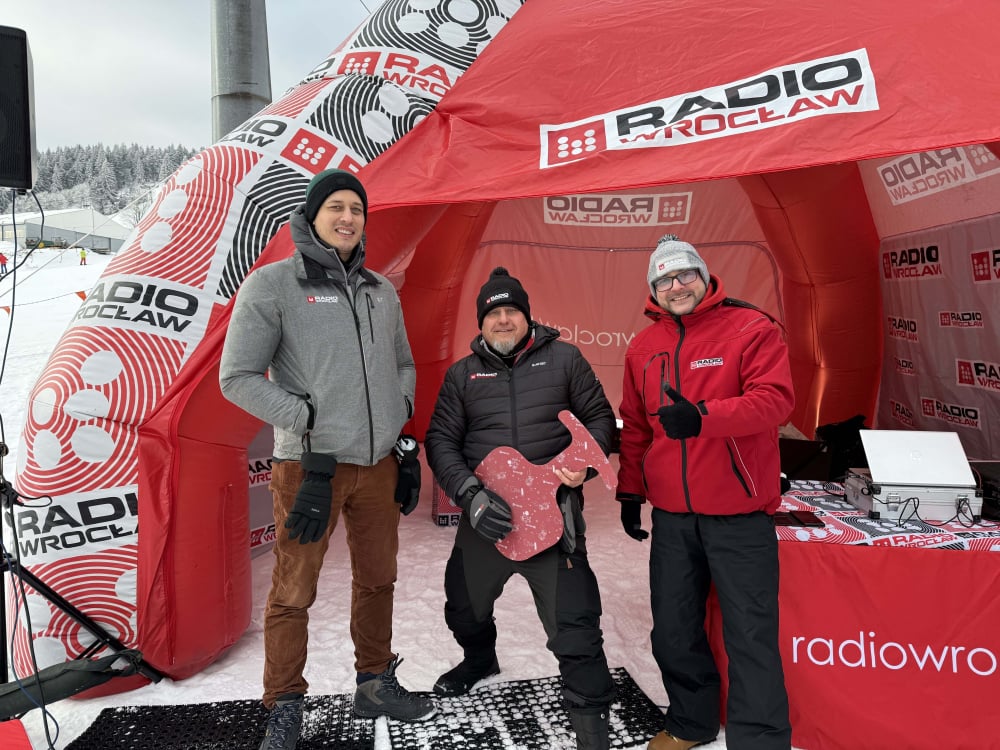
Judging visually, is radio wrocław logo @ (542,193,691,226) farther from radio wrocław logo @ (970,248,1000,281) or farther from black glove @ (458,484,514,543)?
black glove @ (458,484,514,543)

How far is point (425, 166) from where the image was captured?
234cm

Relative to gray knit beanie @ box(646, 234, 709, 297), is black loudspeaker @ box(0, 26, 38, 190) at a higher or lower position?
higher

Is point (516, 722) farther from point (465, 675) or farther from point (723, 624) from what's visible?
point (723, 624)

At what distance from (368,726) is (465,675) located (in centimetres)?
36

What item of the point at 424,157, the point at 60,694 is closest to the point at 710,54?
the point at 424,157

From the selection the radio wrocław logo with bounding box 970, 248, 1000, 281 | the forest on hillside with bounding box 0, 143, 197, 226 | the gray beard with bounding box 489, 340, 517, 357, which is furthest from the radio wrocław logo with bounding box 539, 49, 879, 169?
the forest on hillside with bounding box 0, 143, 197, 226

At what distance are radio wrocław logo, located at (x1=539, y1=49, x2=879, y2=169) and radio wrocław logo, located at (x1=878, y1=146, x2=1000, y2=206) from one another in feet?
3.92

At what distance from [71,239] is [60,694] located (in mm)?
33451

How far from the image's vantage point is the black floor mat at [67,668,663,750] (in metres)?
1.87

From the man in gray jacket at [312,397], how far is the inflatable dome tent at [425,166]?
18.1 inches

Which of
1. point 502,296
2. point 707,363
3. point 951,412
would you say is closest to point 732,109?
point 707,363

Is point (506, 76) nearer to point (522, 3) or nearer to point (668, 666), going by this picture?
point (522, 3)

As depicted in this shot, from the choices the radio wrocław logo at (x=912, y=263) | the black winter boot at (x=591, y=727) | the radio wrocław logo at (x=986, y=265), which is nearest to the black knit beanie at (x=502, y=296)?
the black winter boot at (x=591, y=727)

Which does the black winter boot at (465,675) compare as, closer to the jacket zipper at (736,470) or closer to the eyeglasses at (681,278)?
the jacket zipper at (736,470)
